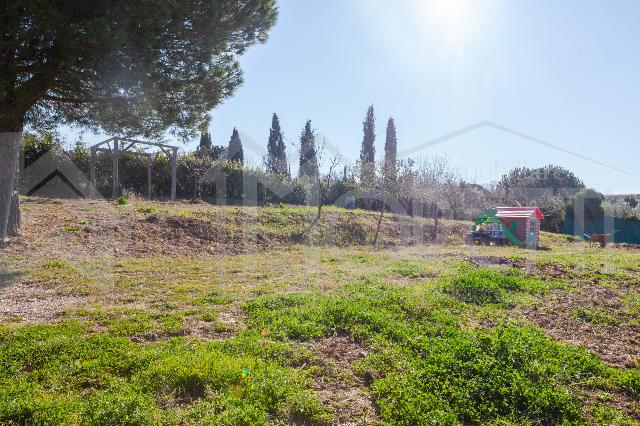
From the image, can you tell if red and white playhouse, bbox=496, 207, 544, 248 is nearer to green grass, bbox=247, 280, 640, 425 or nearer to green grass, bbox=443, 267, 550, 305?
green grass, bbox=443, 267, 550, 305

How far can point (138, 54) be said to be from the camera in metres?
7.43

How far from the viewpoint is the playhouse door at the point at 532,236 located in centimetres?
1847

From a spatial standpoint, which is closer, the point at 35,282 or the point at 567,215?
the point at 35,282

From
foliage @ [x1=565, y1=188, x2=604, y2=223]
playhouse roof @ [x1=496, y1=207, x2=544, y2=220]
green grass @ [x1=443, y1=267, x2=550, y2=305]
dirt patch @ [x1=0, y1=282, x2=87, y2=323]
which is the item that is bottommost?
dirt patch @ [x1=0, y1=282, x2=87, y2=323]

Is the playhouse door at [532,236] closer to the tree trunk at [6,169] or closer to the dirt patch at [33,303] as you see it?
the dirt patch at [33,303]

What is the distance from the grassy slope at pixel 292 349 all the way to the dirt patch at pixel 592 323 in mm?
51

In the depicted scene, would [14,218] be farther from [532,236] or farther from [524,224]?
[532,236]

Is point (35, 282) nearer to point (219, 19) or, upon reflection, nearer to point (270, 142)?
point (219, 19)

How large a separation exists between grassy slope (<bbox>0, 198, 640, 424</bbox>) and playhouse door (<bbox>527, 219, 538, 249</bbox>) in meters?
10.9

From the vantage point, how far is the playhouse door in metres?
18.5

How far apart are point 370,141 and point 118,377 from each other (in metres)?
45.2

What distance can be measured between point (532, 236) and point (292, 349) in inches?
700

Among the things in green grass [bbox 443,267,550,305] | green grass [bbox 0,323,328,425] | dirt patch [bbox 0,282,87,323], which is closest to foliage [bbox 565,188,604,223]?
green grass [bbox 443,267,550,305]

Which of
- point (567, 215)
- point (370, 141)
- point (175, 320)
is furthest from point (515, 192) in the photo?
point (175, 320)
